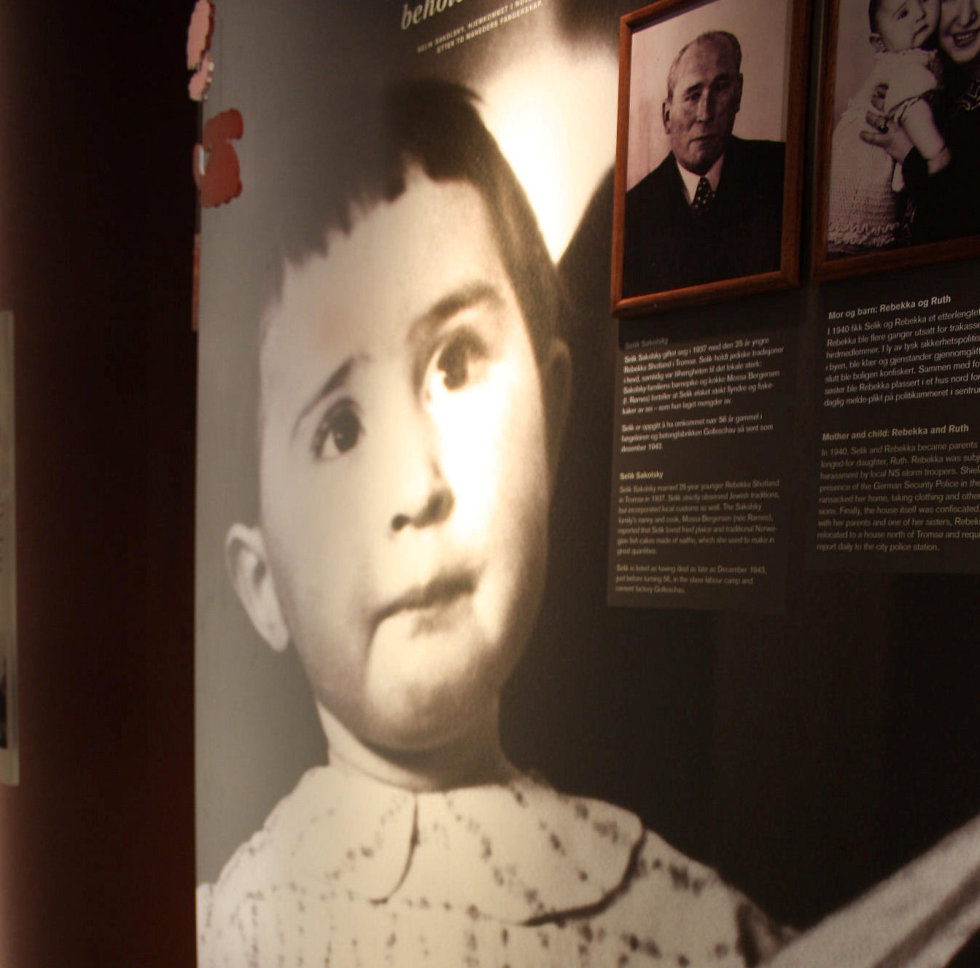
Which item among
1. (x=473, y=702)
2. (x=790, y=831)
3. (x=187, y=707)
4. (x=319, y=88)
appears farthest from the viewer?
(x=187, y=707)

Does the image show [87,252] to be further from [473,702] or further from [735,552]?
[735,552]

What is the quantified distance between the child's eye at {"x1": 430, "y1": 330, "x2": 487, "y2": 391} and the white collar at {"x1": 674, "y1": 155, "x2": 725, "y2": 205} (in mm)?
583

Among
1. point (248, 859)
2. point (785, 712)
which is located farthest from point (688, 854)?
point (248, 859)

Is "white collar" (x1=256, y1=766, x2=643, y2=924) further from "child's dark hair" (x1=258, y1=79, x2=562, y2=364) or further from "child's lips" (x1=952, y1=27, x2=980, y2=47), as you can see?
"child's lips" (x1=952, y1=27, x2=980, y2=47)

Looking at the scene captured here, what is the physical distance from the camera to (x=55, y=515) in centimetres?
369

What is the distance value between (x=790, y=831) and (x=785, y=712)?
0.63 ft

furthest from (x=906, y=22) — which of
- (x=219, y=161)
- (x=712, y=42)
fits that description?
(x=219, y=161)

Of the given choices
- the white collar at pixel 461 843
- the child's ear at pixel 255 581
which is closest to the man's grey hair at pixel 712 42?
the white collar at pixel 461 843

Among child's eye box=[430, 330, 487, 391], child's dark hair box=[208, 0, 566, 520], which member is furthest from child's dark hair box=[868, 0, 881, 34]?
child's eye box=[430, 330, 487, 391]

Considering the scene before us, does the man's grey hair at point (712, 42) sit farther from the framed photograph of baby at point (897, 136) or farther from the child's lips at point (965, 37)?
the child's lips at point (965, 37)

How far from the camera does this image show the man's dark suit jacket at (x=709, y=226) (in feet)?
6.31

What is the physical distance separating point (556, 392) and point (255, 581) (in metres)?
1.19

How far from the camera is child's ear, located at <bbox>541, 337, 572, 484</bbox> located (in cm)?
226

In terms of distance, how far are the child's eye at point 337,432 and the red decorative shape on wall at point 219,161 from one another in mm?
791
